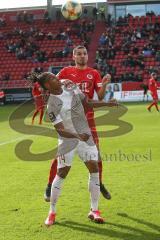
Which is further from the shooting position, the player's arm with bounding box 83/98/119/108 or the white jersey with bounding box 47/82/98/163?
the player's arm with bounding box 83/98/119/108

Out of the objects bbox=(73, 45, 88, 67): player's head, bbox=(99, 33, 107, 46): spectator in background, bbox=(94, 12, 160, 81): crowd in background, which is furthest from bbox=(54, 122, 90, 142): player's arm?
bbox=(99, 33, 107, 46): spectator in background

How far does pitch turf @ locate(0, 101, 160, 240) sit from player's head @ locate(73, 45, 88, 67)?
7.04 ft

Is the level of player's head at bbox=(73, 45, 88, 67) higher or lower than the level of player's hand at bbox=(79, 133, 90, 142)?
higher

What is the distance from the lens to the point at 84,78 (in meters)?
7.52

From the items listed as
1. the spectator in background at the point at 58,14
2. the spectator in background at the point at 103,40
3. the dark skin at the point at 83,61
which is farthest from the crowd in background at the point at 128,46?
the dark skin at the point at 83,61

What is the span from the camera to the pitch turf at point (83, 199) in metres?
6.18

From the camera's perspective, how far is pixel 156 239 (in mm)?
5777

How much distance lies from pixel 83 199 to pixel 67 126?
5.83ft

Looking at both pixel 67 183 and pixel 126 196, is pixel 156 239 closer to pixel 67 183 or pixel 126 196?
pixel 126 196

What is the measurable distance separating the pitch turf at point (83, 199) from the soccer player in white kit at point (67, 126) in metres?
0.32

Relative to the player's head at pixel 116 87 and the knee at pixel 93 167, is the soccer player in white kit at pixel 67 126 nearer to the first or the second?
the knee at pixel 93 167

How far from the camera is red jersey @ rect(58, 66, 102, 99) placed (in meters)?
7.50

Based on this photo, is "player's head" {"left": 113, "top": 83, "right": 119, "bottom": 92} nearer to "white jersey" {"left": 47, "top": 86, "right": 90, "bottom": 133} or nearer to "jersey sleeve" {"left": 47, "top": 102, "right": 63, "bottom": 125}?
"white jersey" {"left": 47, "top": 86, "right": 90, "bottom": 133}

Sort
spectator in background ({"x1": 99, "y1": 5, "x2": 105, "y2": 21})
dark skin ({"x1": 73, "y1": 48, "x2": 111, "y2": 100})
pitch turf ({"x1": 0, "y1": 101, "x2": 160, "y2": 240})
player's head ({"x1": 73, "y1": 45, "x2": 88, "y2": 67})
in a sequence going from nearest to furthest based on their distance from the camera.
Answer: pitch turf ({"x1": 0, "y1": 101, "x2": 160, "y2": 240}) < dark skin ({"x1": 73, "y1": 48, "x2": 111, "y2": 100}) < player's head ({"x1": 73, "y1": 45, "x2": 88, "y2": 67}) < spectator in background ({"x1": 99, "y1": 5, "x2": 105, "y2": 21})
